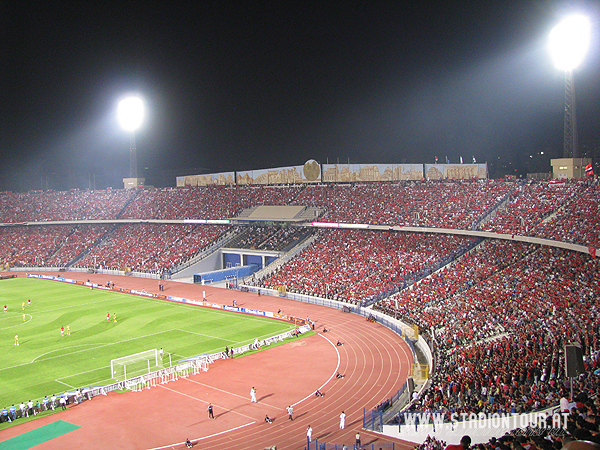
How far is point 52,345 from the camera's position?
118ft

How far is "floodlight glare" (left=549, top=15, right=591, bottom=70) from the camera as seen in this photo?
1593 inches

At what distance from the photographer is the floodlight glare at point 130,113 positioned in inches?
3219

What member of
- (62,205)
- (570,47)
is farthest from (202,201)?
(570,47)

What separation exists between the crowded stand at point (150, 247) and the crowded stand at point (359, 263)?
17429 millimetres

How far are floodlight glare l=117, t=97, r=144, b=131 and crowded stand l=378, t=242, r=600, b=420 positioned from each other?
6012 centimetres

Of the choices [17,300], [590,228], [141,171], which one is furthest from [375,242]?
[141,171]

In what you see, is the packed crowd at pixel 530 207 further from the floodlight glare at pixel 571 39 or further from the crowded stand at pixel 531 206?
the floodlight glare at pixel 571 39

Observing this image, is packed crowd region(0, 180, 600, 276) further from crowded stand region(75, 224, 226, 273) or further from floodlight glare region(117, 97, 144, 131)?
floodlight glare region(117, 97, 144, 131)

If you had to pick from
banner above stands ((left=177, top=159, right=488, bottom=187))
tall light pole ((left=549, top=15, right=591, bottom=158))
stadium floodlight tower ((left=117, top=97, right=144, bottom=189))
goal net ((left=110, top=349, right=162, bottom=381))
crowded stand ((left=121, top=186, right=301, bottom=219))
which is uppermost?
stadium floodlight tower ((left=117, top=97, right=144, bottom=189))

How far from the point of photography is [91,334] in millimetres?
38781

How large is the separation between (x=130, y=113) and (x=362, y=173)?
42850mm

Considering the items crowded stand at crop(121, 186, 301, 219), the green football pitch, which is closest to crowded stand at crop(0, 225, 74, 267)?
crowded stand at crop(121, 186, 301, 219)

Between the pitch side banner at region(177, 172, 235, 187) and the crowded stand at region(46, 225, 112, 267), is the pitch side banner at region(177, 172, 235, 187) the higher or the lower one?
the higher one

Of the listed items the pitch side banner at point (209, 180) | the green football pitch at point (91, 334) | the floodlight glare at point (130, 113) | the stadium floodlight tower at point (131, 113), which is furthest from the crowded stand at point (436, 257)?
the floodlight glare at point (130, 113)
